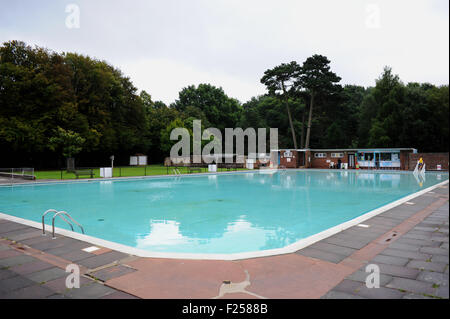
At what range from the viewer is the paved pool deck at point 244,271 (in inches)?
133

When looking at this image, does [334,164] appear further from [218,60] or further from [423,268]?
[423,268]

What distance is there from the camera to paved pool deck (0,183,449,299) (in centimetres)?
337

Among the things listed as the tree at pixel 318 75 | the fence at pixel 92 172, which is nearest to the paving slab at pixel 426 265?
the fence at pixel 92 172

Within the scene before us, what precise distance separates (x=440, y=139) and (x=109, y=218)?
4468 centimetres

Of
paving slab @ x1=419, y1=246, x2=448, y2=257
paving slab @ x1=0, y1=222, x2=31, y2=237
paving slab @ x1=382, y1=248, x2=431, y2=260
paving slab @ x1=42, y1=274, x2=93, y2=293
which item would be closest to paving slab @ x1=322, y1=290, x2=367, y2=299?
paving slab @ x1=382, y1=248, x2=431, y2=260

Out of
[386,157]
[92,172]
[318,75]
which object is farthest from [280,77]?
[92,172]

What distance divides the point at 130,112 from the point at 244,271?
44.8 m

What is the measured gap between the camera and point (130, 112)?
45219mm

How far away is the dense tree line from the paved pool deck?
25.8 metres

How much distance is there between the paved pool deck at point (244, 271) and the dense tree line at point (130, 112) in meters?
25.8

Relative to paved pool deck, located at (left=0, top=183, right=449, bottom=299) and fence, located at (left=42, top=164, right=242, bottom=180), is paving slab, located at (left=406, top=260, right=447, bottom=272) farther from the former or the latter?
fence, located at (left=42, top=164, right=242, bottom=180)

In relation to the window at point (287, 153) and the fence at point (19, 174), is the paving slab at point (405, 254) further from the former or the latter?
the window at point (287, 153)

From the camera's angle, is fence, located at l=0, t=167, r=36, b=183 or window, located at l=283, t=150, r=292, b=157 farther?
window, located at l=283, t=150, r=292, b=157

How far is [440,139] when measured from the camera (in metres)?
39.2
